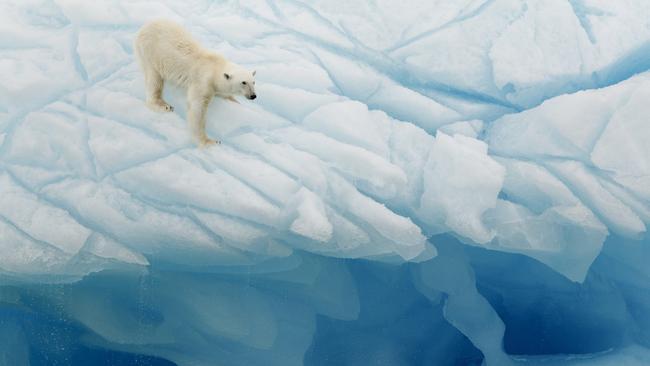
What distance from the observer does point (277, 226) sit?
350cm

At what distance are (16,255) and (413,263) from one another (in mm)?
2229

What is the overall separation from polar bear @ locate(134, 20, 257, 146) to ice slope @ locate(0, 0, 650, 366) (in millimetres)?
153

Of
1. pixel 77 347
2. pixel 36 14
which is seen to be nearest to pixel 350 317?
pixel 77 347

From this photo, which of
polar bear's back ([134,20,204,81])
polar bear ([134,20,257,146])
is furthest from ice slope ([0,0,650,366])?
polar bear's back ([134,20,204,81])

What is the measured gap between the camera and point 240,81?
3.31m

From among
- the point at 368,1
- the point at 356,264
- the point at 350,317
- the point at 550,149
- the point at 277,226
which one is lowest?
the point at 350,317

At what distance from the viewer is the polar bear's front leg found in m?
3.37

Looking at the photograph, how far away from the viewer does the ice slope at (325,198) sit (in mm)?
3482

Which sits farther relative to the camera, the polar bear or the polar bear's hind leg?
the polar bear's hind leg

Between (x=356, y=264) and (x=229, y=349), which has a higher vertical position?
(x=356, y=264)

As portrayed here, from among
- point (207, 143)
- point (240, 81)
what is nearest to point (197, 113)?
point (207, 143)

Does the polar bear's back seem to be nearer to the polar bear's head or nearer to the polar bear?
the polar bear

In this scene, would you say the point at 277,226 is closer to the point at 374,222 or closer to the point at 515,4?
the point at 374,222

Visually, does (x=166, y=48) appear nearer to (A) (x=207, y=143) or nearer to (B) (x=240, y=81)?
(B) (x=240, y=81)
